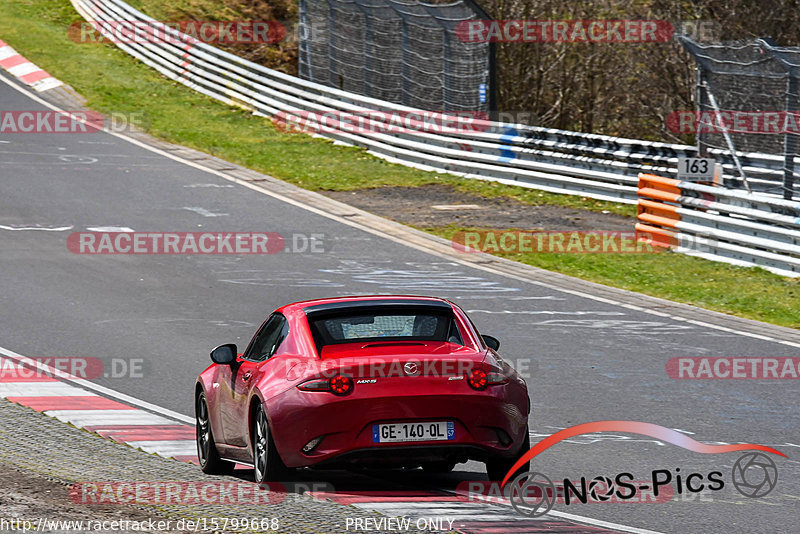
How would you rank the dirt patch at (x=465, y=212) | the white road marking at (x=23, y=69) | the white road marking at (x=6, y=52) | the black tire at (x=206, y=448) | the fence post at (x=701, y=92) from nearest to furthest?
the black tire at (x=206, y=448) < the fence post at (x=701, y=92) < the dirt patch at (x=465, y=212) < the white road marking at (x=23, y=69) < the white road marking at (x=6, y=52)

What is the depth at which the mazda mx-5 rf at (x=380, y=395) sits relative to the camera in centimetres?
781

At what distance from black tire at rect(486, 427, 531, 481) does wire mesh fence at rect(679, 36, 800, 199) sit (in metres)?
12.9

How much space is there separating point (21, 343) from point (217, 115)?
63.4 ft

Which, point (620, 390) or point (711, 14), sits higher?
point (711, 14)

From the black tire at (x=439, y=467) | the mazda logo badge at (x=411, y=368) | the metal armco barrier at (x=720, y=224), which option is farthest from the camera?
the metal armco barrier at (x=720, y=224)

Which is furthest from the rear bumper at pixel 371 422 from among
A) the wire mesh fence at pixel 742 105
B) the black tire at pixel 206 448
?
A: the wire mesh fence at pixel 742 105

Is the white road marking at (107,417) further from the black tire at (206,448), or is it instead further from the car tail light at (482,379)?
the car tail light at (482,379)

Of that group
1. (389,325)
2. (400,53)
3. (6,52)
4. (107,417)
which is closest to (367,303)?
(389,325)

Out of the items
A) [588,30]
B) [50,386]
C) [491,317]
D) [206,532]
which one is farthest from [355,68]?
Answer: [206,532]

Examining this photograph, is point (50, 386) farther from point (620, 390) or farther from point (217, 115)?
point (217, 115)

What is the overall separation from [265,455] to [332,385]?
71 cm

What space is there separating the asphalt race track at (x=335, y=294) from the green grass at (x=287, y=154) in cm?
159

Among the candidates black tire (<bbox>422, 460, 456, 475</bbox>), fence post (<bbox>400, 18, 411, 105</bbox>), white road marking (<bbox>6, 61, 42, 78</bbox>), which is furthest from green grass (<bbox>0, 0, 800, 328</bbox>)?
black tire (<bbox>422, 460, 456, 475</bbox>)

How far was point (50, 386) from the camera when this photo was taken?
1254 cm
